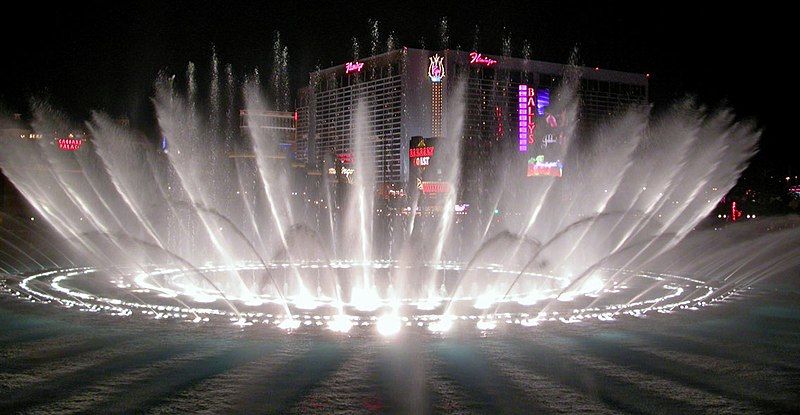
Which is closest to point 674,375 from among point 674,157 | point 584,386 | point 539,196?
point 584,386

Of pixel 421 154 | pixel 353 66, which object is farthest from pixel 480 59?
pixel 421 154

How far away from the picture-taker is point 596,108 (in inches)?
6117

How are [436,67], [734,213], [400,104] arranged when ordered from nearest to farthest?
[734,213]
[436,67]
[400,104]

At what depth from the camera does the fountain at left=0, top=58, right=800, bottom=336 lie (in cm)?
1692

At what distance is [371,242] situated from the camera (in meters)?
46.3

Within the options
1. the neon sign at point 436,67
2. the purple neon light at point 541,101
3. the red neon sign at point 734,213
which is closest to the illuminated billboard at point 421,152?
the purple neon light at point 541,101

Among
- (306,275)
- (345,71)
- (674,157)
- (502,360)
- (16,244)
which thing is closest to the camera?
(502,360)

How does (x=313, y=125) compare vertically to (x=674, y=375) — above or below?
above

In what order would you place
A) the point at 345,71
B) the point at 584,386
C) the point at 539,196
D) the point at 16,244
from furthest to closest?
the point at 345,71
the point at 539,196
the point at 16,244
the point at 584,386

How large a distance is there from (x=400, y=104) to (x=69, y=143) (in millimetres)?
56502

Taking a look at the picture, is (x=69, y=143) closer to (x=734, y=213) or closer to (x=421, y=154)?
(x=421, y=154)

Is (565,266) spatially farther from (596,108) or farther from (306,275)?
(596,108)

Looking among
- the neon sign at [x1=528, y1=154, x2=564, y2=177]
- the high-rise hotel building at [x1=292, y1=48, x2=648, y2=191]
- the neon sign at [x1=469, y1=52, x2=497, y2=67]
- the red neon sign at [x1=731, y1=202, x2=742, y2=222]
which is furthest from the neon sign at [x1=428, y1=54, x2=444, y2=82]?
the red neon sign at [x1=731, y1=202, x2=742, y2=222]

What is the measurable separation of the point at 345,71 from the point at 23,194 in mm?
76055
